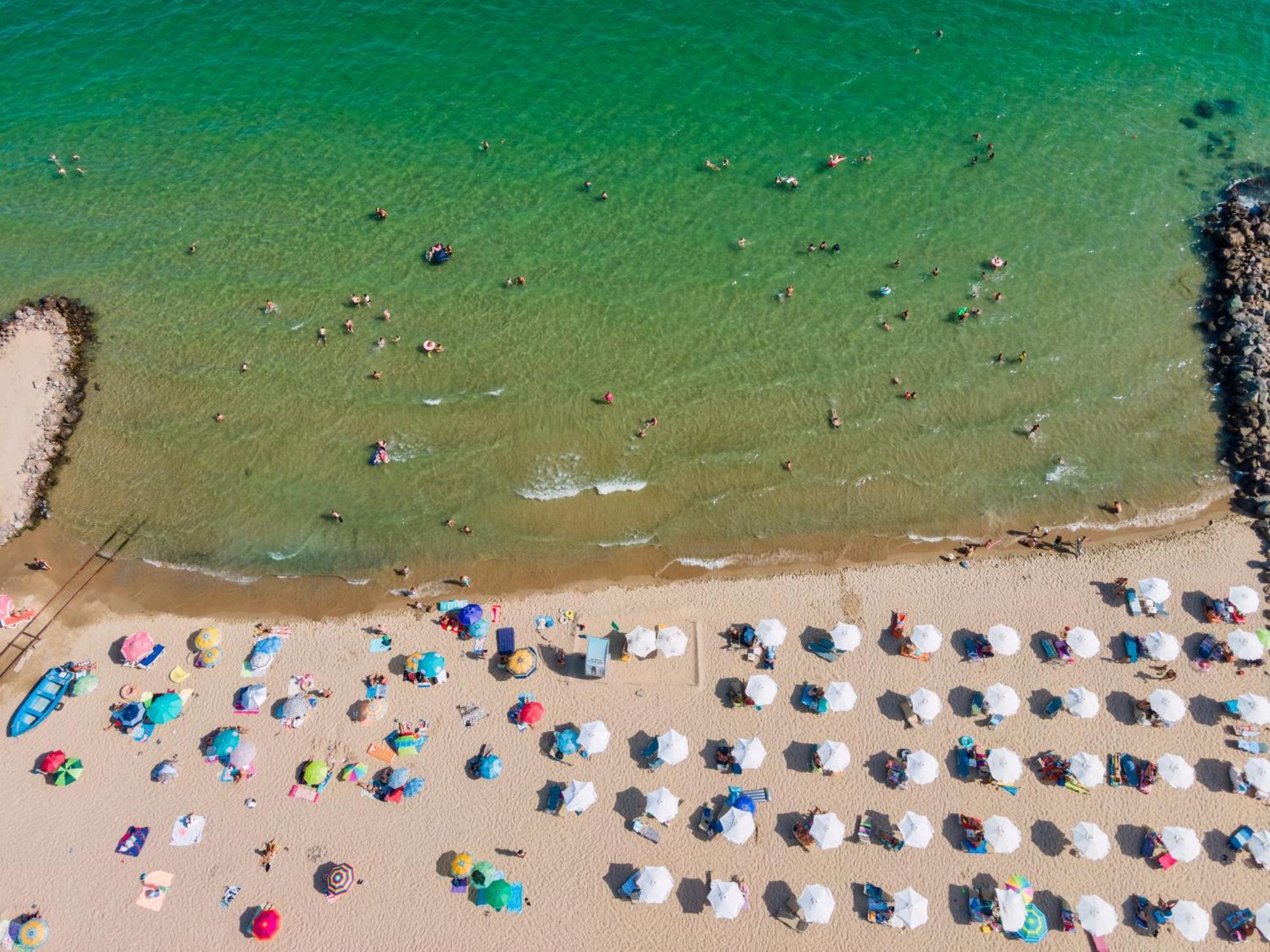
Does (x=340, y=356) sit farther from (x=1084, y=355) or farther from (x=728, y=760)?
(x=1084, y=355)

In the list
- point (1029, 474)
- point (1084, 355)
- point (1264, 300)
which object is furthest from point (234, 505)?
point (1264, 300)

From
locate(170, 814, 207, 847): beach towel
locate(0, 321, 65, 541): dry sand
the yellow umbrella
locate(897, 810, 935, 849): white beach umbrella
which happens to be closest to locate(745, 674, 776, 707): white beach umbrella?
locate(897, 810, 935, 849): white beach umbrella

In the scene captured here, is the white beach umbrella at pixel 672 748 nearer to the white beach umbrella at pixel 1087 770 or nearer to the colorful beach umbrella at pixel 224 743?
the white beach umbrella at pixel 1087 770

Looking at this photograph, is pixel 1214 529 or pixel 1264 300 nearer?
pixel 1214 529

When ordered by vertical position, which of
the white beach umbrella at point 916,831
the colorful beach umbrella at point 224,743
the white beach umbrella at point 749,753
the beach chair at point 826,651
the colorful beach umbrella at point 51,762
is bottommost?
the white beach umbrella at point 916,831

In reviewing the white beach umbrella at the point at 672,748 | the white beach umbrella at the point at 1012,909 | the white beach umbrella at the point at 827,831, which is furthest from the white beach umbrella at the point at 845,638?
the white beach umbrella at the point at 1012,909

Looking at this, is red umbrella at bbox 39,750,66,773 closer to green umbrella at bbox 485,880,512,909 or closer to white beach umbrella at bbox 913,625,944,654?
green umbrella at bbox 485,880,512,909
